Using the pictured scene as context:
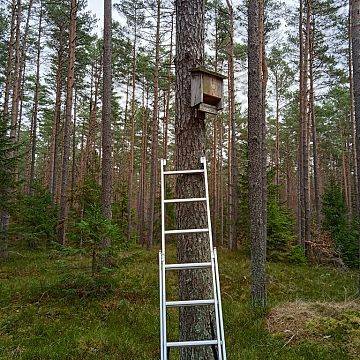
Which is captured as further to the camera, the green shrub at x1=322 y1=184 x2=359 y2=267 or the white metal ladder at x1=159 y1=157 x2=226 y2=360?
the green shrub at x1=322 y1=184 x2=359 y2=267

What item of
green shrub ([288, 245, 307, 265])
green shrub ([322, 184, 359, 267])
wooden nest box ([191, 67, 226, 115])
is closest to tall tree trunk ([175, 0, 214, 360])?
wooden nest box ([191, 67, 226, 115])

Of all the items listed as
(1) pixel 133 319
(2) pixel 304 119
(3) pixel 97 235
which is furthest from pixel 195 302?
(2) pixel 304 119

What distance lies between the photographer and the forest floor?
591cm

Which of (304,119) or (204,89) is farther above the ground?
(304,119)

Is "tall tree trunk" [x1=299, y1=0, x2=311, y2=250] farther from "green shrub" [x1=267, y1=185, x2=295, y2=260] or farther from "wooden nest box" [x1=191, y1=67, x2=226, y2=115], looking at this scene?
"wooden nest box" [x1=191, y1=67, x2=226, y2=115]

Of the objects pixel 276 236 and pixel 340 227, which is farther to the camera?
pixel 340 227

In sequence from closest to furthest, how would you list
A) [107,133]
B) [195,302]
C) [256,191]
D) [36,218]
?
[195,302], [256,191], [107,133], [36,218]

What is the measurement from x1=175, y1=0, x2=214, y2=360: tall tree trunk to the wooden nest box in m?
0.10


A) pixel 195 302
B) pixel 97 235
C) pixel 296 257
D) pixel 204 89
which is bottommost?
pixel 296 257

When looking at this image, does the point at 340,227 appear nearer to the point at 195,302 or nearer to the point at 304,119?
the point at 304,119

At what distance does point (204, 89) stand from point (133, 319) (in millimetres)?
5116

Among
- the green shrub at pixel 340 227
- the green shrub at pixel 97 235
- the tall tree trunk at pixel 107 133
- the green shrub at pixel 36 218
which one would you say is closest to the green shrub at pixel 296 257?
the green shrub at pixel 340 227

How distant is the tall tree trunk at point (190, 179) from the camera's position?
409 centimetres

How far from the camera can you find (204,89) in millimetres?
4406
